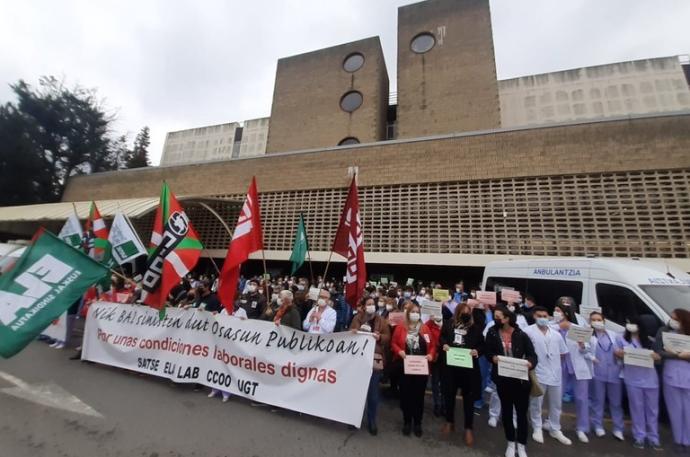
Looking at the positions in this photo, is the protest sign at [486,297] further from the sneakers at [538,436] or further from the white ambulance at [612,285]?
the sneakers at [538,436]

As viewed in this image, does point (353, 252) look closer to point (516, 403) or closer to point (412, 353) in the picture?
point (412, 353)

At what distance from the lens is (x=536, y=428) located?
12.1 ft

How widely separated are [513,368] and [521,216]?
9.97m

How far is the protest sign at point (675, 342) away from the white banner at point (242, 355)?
3.51 metres

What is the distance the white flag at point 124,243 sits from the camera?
6.06 m

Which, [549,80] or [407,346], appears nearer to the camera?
[407,346]

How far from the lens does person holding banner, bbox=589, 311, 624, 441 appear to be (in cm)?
380

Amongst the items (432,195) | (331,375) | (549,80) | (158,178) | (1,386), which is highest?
(549,80)

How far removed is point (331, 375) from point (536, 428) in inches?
104

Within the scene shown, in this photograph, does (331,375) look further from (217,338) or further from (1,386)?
(1,386)

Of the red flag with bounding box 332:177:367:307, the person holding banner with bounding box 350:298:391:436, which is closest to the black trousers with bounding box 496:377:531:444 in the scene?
the person holding banner with bounding box 350:298:391:436

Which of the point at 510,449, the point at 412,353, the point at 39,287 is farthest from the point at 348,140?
the point at 510,449

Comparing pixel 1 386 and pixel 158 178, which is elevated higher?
pixel 158 178

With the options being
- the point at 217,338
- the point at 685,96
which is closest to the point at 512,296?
the point at 217,338
